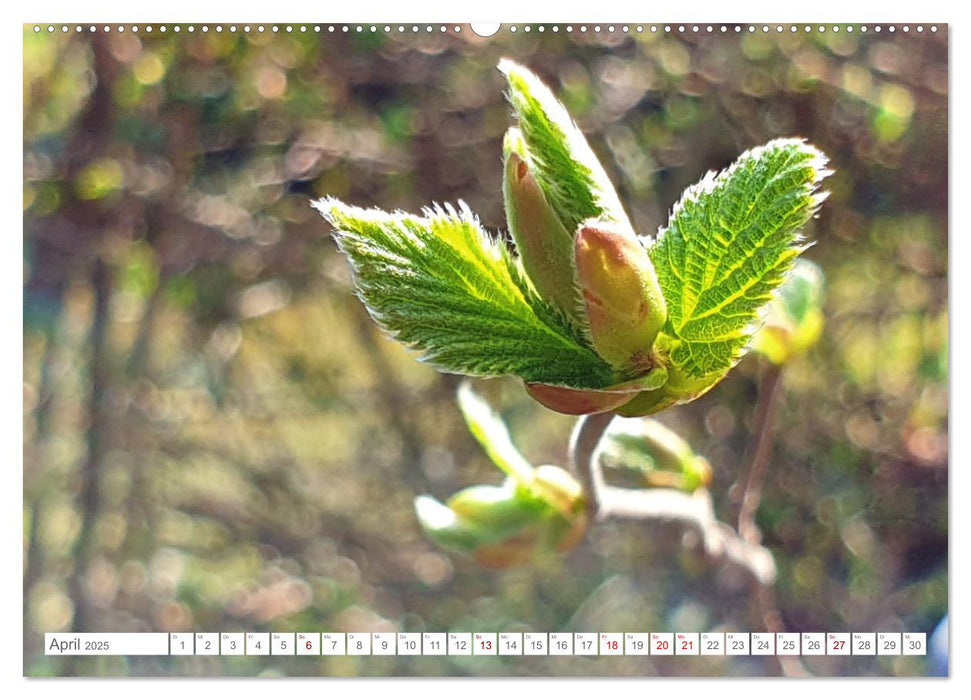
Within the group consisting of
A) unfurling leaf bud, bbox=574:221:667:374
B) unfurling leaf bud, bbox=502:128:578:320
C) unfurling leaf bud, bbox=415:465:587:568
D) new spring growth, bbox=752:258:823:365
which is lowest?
unfurling leaf bud, bbox=415:465:587:568

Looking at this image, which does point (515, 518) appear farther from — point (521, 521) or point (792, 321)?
point (792, 321)

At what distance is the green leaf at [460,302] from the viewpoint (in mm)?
446

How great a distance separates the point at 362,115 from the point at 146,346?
45 cm

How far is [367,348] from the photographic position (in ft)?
5.16

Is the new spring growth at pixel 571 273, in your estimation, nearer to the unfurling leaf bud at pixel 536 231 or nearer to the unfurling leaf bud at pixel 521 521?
the unfurling leaf bud at pixel 536 231

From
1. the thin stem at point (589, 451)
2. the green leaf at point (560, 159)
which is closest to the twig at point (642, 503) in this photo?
the thin stem at point (589, 451)

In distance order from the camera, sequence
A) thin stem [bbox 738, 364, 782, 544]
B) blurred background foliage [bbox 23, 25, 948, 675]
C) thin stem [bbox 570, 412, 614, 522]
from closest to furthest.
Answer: thin stem [bbox 570, 412, 614, 522] → thin stem [bbox 738, 364, 782, 544] → blurred background foliage [bbox 23, 25, 948, 675]

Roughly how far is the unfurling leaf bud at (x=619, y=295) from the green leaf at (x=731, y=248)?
25 mm

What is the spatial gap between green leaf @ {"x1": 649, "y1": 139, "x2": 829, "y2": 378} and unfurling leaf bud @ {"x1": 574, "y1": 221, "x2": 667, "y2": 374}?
1.0 inches

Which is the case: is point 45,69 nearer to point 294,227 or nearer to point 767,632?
point 294,227

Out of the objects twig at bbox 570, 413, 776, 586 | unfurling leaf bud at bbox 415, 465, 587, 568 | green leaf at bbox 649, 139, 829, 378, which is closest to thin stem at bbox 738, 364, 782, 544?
twig at bbox 570, 413, 776, 586

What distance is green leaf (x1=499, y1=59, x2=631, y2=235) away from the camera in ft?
1.39

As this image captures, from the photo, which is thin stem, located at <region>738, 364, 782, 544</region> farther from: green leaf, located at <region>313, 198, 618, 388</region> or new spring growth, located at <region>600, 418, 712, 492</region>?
green leaf, located at <region>313, 198, 618, 388</region>

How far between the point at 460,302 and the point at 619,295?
79 mm
